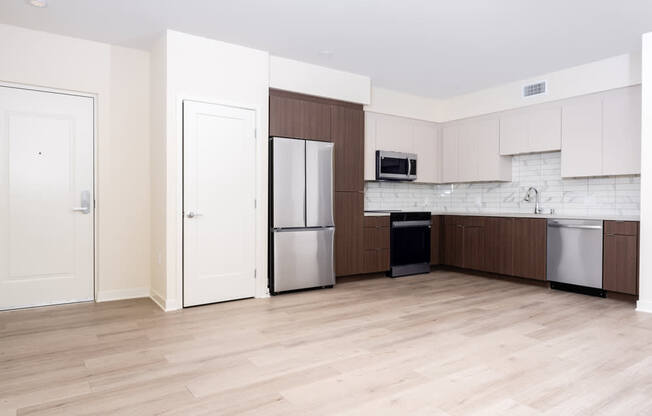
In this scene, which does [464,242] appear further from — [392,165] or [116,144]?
[116,144]

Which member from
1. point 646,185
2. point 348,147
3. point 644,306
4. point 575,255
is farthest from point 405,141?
point 644,306

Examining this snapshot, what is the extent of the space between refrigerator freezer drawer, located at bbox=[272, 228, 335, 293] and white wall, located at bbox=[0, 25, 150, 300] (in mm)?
1425

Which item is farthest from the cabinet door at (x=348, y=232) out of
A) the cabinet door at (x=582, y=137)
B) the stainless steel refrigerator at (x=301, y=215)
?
the cabinet door at (x=582, y=137)

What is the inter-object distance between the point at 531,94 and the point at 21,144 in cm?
574

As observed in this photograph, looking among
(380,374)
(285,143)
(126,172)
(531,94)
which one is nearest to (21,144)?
(126,172)

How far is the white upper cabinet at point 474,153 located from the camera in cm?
585

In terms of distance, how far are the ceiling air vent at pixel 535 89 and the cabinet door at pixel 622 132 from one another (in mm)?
743

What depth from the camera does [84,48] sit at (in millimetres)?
4191

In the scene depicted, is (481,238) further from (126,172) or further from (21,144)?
(21,144)

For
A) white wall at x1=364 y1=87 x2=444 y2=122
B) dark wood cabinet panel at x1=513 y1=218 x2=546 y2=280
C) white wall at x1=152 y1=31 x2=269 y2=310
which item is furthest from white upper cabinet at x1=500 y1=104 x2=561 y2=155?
white wall at x1=152 y1=31 x2=269 y2=310

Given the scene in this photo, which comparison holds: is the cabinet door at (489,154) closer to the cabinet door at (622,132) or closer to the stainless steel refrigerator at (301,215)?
the cabinet door at (622,132)

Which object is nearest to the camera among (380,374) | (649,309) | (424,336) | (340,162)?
(380,374)

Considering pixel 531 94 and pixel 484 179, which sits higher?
pixel 531 94

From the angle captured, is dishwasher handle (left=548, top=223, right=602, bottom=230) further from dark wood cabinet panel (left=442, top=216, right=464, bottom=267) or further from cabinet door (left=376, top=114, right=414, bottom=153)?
cabinet door (left=376, top=114, right=414, bottom=153)
